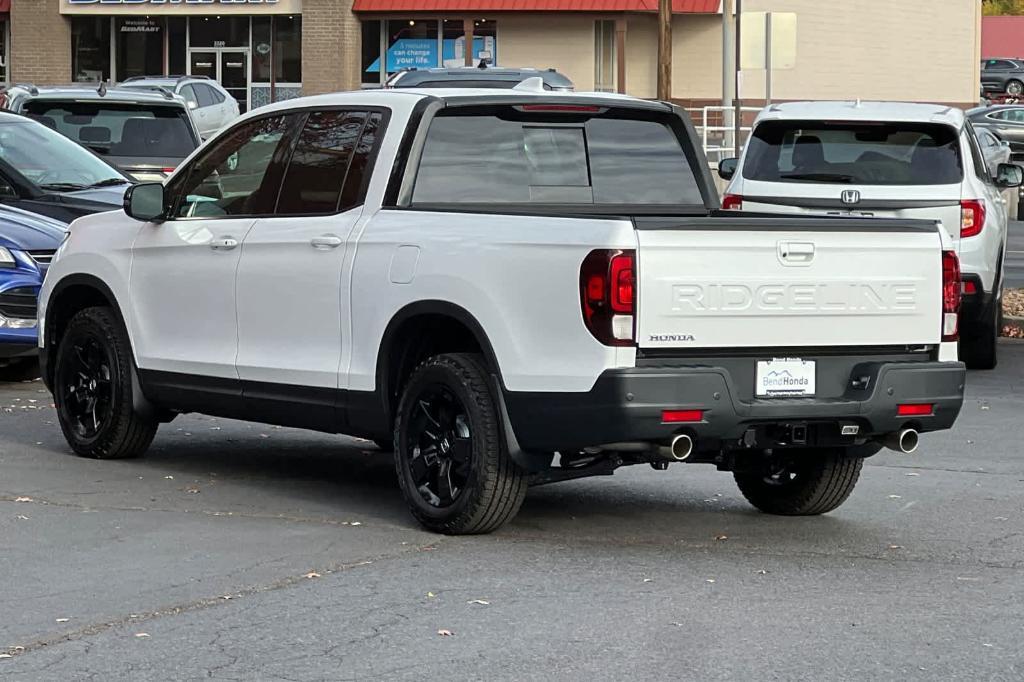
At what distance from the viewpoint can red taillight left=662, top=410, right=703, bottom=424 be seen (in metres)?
7.27

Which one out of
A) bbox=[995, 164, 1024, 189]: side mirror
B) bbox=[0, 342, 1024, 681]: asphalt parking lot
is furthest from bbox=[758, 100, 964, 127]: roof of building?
bbox=[0, 342, 1024, 681]: asphalt parking lot

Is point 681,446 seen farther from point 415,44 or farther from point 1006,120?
point 415,44

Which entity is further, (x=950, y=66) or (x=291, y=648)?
(x=950, y=66)

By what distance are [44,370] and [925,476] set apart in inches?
180

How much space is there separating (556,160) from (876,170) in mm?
5623

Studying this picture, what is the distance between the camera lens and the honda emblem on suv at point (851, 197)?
13672mm

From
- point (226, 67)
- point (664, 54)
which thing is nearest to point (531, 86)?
point (664, 54)

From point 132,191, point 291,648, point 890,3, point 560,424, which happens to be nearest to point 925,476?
point 560,424

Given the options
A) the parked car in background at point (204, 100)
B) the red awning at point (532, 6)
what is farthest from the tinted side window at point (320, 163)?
the red awning at point (532, 6)

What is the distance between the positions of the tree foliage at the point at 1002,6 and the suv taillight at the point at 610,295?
125 m

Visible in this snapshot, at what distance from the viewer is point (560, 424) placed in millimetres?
7406

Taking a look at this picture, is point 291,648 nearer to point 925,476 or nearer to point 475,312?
point 475,312

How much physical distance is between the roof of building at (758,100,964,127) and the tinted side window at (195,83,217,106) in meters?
20.8

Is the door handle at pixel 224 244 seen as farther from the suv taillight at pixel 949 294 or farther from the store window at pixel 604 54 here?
the store window at pixel 604 54
